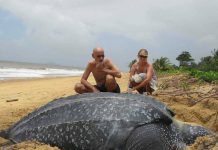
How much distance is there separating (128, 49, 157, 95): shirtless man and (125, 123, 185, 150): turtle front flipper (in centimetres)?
256

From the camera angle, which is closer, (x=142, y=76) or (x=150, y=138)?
(x=150, y=138)

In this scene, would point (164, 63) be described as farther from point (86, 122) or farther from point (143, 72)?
point (86, 122)

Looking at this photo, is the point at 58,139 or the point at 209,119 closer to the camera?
the point at 58,139

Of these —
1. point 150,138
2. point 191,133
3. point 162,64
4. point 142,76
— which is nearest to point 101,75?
point 142,76

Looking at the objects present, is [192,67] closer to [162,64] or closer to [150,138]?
[162,64]

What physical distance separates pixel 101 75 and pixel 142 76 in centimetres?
90

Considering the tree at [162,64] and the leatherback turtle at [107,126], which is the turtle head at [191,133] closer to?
the leatherback turtle at [107,126]

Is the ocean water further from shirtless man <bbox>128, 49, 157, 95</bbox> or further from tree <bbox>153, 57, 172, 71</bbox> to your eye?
shirtless man <bbox>128, 49, 157, 95</bbox>

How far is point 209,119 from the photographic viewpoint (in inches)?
Answer: 174

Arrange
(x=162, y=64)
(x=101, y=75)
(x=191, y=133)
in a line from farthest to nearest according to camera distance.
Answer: (x=162, y=64) → (x=101, y=75) → (x=191, y=133)

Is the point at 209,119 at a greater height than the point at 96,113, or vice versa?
the point at 96,113

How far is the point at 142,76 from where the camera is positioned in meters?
5.58

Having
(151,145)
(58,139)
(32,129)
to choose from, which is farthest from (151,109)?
(32,129)

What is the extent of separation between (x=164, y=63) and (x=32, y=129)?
18.5 m
